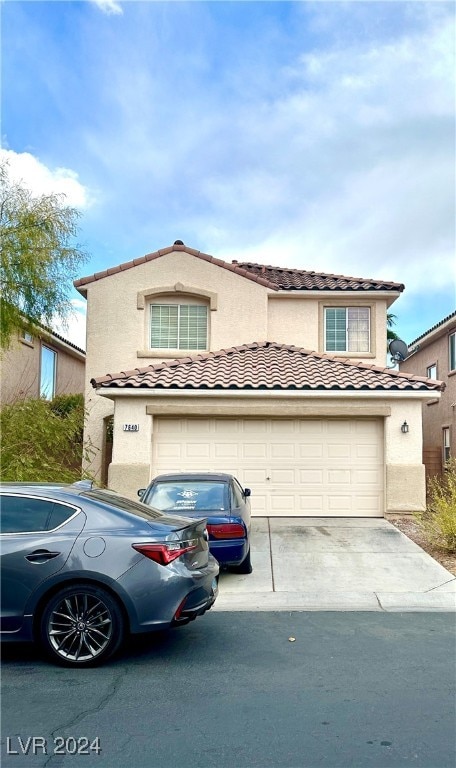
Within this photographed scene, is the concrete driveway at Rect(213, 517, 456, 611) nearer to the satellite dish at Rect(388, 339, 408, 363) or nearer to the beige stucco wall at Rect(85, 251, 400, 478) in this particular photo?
the beige stucco wall at Rect(85, 251, 400, 478)

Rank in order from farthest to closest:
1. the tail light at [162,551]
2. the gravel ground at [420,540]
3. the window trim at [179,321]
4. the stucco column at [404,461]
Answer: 1. the window trim at [179,321]
2. the stucco column at [404,461]
3. the gravel ground at [420,540]
4. the tail light at [162,551]

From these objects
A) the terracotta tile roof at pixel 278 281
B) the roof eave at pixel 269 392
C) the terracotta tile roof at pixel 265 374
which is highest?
the terracotta tile roof at pixel 278 281

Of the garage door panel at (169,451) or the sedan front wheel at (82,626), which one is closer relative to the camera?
the sedan front wheel at (82,626)

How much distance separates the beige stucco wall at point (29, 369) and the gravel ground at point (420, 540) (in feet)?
32.8


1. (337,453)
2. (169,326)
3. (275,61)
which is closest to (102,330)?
(169,326)

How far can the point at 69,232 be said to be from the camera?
13.3 meters

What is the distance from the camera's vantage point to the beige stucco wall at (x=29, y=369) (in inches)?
745

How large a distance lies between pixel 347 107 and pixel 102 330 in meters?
8.65

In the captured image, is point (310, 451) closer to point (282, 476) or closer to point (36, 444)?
point (282, 476)

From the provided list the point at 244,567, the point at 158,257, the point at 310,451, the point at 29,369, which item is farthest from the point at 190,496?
the point at 29,369

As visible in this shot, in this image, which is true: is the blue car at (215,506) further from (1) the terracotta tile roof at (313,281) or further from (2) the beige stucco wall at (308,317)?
(1) the terracotta tile roof at (313,281)

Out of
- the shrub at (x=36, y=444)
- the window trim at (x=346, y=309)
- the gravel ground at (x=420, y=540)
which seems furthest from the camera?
the window trim at (x=346, y=309)

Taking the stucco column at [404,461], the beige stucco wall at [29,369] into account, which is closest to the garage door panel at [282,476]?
the stucco column at [404,461]

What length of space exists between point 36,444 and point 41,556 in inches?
352
